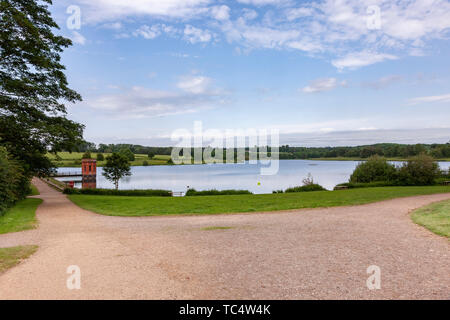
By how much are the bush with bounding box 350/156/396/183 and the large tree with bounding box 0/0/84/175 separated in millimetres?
28221

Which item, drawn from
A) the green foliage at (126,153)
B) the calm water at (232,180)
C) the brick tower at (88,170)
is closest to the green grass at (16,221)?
the calm water at (232,180)

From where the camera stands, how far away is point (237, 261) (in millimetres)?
6090

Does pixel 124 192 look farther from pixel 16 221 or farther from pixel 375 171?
pixel 375 171

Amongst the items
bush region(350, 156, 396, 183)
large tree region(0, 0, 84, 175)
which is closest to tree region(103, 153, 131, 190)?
large tree region(0, 0, 84, 175)

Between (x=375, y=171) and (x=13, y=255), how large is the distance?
108 ft

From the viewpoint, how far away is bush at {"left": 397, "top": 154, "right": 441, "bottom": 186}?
30.0m

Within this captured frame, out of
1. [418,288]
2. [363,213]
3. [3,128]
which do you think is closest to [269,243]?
[418,288]

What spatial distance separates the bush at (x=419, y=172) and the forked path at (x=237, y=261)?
2392 cm

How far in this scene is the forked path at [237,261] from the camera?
459 cm

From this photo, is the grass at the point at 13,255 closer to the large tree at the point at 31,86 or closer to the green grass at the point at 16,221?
the green grass at the point at 16,221

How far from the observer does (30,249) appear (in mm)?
7258

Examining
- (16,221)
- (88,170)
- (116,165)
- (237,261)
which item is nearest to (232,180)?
(116,165)

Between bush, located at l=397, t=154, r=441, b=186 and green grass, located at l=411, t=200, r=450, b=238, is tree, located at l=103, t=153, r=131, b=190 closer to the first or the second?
bush, located at l=397, t=154, r=441, b=186
